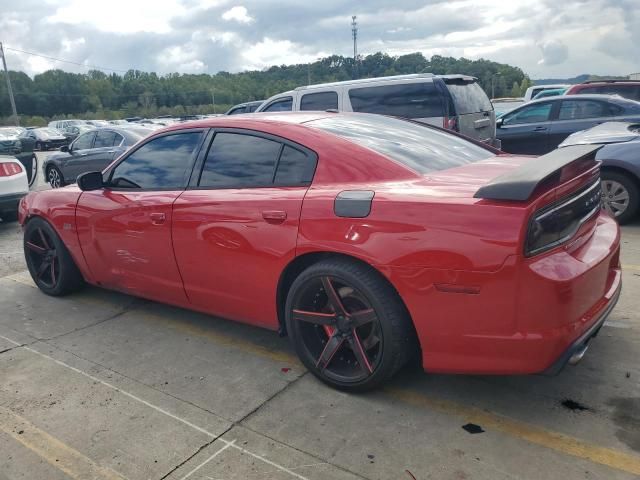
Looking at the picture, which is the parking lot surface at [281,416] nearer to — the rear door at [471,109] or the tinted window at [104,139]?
the rear door at [471,109]

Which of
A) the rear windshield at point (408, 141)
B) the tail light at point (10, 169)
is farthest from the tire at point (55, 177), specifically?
the rear windshield at point (408, 141)

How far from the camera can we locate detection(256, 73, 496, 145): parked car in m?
7.89

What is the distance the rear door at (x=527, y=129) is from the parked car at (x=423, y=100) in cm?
110

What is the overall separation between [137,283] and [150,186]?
737 mm

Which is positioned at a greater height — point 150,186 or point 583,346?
point 150,186

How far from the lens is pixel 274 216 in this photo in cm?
305

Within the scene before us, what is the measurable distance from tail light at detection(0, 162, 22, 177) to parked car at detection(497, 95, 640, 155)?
7.69 m

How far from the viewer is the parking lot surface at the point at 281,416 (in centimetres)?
240

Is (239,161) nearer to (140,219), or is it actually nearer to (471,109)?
(140,219)

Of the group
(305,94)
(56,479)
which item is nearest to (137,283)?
(56,479)

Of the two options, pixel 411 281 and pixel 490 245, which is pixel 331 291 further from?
pixel 490 245

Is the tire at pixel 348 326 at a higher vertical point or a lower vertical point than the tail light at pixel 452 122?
lower

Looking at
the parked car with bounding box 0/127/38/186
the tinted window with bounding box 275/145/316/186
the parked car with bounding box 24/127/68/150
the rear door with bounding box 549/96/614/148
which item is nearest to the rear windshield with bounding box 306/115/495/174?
the tinted window with bounding box 275/145/316/186

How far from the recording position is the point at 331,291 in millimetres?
2891
